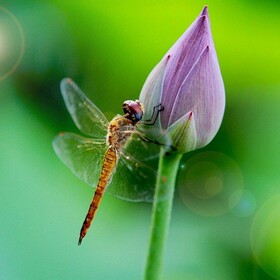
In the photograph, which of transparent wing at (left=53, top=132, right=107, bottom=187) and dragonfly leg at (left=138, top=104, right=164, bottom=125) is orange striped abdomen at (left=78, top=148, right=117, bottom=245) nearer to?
transparent wing at (left=53, top=132, right=107, bottom=187)

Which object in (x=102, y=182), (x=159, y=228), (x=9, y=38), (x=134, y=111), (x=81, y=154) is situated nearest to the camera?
(x=159, y=228)

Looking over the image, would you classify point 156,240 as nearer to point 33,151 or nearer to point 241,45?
point 33,151

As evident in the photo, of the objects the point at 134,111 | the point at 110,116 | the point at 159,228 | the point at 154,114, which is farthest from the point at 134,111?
Result: the point at 110,116

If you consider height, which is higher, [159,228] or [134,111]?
[134,111]

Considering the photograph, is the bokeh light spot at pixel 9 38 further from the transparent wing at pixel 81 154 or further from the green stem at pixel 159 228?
the green stem at pixel 159 228

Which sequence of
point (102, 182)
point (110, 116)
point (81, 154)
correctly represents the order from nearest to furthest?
point (102, 182), point (81, 154), point (110, 116)

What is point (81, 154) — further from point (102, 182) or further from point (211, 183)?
point (211, 183)

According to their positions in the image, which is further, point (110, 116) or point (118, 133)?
point (110, 116)

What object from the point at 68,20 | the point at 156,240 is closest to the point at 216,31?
the point at 68,20
